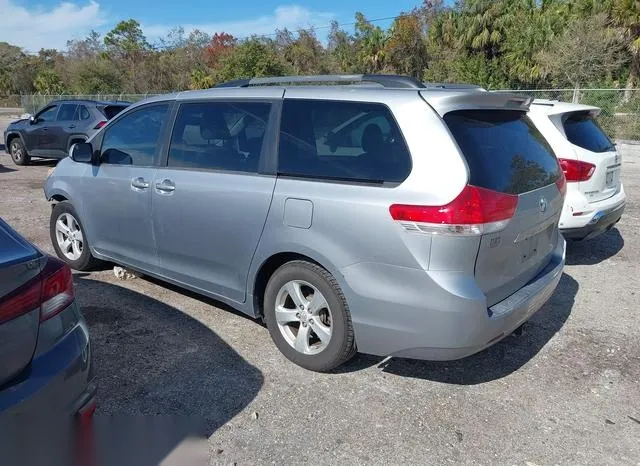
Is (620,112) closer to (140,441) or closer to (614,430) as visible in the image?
(614,430)

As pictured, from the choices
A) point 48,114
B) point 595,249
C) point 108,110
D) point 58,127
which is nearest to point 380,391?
point 595,249

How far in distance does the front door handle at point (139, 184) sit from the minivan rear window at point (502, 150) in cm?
244

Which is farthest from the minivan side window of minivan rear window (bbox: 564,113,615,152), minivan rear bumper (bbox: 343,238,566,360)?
minivan rear window (bbox: 564,113,615,152)

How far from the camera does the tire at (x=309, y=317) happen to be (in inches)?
126

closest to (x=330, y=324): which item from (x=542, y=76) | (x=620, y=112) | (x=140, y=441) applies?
(x=140, y=441)

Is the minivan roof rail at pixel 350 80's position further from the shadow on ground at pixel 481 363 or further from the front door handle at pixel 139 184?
the shadow on ground at pixel 481 363

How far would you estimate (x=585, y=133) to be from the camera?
555 cm

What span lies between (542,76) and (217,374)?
102ft

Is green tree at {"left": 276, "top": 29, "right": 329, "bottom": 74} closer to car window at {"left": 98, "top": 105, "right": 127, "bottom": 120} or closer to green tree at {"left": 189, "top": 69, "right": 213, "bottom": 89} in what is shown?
green tree at {"left": 189, "top": 69, "right": 213, "bottom": 89}

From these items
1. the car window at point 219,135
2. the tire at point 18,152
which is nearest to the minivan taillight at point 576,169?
the car window at point 219,135

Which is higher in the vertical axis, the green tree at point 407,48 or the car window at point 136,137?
the green tree at point 407,48

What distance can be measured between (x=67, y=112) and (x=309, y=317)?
1139cm

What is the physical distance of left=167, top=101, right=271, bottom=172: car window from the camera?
144 inches

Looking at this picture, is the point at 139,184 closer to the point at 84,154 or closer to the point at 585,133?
the point at 84,154
